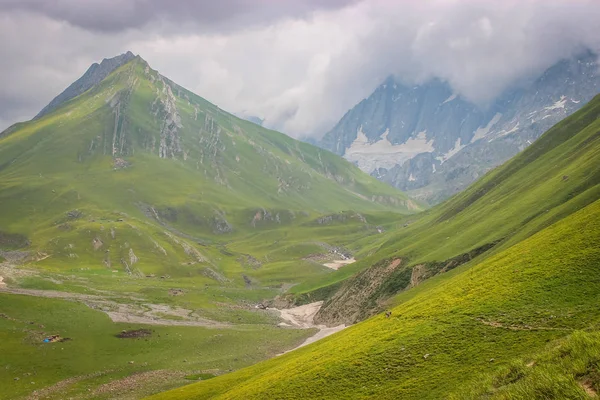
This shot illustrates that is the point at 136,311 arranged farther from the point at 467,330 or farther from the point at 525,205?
the point at 467,330

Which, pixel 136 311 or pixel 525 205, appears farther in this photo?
pixel 136 311

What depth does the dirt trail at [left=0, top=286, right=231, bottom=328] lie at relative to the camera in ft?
488

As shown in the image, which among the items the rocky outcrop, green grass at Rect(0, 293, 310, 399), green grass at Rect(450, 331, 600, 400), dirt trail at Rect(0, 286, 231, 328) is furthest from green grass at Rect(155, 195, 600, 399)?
dirt trail at Rect(0, 286, 231, 328)

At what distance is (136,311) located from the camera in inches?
6304

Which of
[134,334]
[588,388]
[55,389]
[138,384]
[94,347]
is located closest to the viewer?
[588,388]

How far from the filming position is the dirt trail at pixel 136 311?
14882 centimetres

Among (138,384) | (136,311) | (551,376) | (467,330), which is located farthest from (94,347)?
(551,376)

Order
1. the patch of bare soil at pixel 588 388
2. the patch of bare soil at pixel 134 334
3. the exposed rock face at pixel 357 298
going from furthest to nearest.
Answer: the exposed rock face at pixel 357 298
the patch of bare soil at pixel 134 334
the patch of bare soil at pixel 588 388

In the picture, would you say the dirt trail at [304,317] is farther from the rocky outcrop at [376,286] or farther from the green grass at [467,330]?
the green grass at [467,330]

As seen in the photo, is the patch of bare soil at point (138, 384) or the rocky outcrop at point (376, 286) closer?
the patch of bare soil at point (138, 384)

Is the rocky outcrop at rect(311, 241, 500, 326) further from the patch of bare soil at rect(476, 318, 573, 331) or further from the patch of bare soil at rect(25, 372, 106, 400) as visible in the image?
the patch of bare soil at rect(25, 372, 106, 400)

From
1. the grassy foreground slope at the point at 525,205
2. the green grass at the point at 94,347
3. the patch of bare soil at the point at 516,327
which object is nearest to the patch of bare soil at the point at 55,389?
the green grass at the point at 94,347

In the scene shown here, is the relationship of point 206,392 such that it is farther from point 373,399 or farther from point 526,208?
point 526,208

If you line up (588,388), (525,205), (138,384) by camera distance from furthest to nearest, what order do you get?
(525,205)
(138,384)
(588,388)
